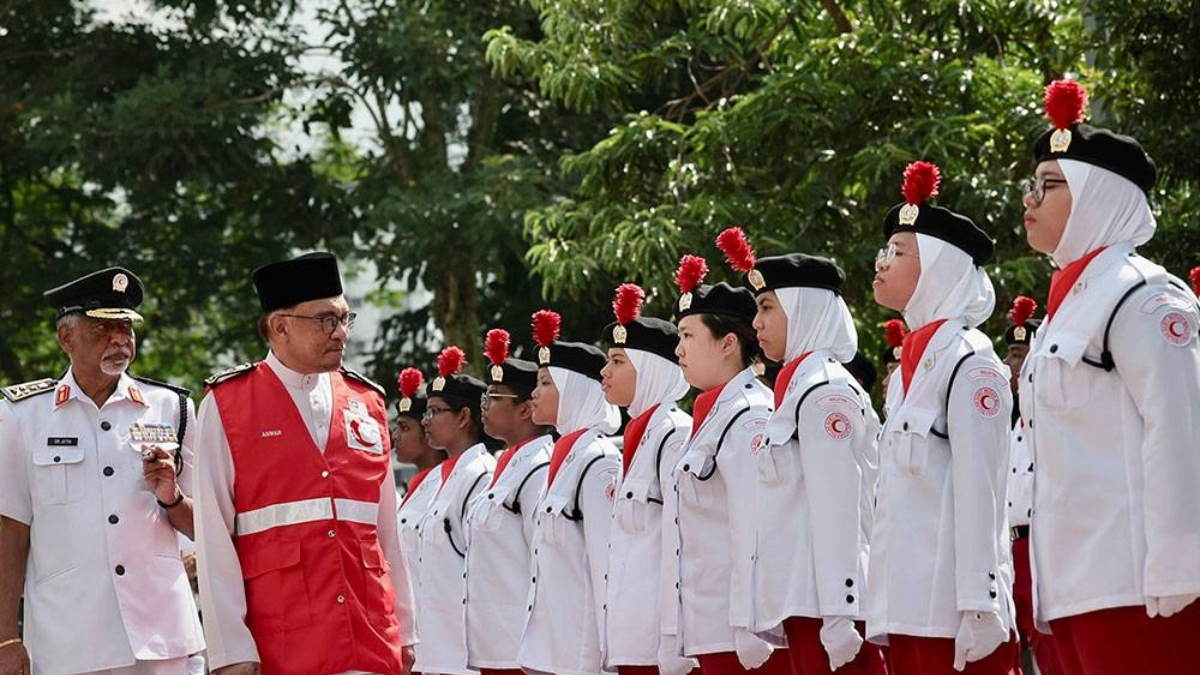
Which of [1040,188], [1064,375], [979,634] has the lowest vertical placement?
[979,634]

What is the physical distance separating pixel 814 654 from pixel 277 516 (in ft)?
7.11

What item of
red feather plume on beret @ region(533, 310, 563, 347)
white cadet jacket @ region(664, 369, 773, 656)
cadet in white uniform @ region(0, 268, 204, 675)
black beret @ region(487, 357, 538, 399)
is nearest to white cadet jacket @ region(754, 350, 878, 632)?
white cadet jacket @ region(664, 369, 773, 656)

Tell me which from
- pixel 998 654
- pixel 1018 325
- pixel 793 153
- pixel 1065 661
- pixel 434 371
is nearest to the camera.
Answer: pixel 1065 661

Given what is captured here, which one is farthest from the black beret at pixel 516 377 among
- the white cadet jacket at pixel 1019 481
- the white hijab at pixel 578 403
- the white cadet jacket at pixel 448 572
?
the white cadet jacket at pixel 1019 481

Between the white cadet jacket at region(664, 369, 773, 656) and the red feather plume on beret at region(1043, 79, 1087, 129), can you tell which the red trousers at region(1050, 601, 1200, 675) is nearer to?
the red feather plume on beret at region(1043, 79, 1087, 129)

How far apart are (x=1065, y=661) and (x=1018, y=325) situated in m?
4.44

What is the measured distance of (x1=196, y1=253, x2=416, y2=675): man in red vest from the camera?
636 centimetres

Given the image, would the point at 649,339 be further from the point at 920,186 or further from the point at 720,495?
the point at 920,186

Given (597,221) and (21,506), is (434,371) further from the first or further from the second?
(21,506)

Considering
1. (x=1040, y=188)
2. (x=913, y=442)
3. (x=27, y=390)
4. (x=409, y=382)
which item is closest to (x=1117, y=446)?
(x=1040, y=188)

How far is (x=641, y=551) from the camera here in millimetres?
8586

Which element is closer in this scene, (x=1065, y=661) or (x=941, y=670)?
(x=1065, y=661)

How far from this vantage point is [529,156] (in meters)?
19.5

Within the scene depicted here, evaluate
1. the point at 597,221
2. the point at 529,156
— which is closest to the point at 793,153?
the point at 597,221
